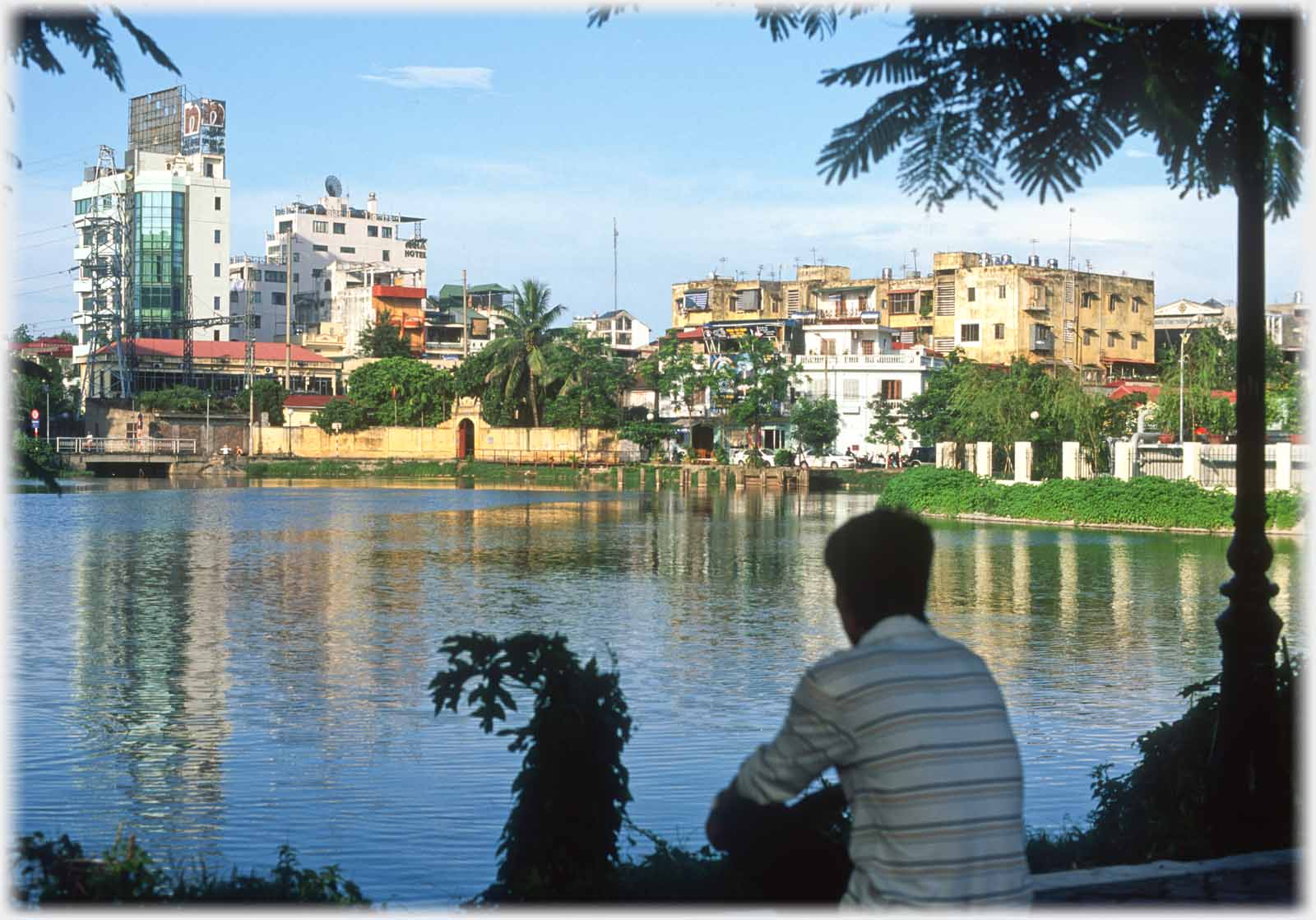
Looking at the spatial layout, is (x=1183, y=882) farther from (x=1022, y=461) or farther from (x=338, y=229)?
(x=338, y=229)

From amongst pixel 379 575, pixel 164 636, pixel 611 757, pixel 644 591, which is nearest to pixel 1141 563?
pixel 644 591

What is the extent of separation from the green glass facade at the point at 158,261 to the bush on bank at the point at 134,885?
271ft

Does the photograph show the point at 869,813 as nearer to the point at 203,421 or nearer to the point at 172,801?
the point at 172,801

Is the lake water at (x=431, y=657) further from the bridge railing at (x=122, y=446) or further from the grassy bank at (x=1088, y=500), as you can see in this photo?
the bridge railing at (x=122, y=446)

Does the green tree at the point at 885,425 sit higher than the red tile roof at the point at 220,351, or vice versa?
the red tile roof at the point at 220,351

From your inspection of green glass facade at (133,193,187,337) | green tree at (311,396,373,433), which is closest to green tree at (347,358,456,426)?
green tree at (311,396,373,433)

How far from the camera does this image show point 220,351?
8200 cm

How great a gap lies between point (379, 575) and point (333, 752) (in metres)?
13.6

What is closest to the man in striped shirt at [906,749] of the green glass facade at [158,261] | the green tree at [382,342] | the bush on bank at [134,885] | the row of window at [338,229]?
the bush on bank at [134,885]

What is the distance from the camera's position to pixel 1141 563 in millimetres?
26297

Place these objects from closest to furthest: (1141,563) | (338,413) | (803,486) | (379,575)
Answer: (379,575), (1141,563), (803,486), (338,413)

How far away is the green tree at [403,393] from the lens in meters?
72.0

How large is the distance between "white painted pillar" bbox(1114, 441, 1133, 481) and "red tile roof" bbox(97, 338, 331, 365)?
55.5m

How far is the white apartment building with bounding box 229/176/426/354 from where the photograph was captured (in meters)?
90.3
